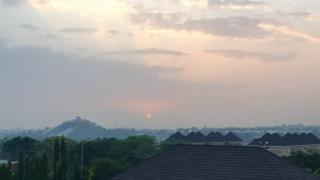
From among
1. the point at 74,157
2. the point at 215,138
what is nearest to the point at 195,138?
the point at 215,138

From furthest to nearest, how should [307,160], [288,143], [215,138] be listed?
[215,138]
[288,143]
[307,160]

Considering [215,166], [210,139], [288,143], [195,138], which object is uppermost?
[195,138]

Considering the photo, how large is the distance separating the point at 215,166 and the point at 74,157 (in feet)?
116

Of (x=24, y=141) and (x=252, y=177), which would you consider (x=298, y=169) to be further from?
(x=24, y=141)

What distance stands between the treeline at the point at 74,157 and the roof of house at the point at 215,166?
52.0ft

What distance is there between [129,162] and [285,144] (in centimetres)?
4078

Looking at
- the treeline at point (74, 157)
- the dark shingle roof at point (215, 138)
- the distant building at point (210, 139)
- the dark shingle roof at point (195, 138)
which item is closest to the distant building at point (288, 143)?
the distant building at point (210, 139)

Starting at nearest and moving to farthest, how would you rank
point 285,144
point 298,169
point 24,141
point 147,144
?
point 298,169, point 147,144, point 24,141, point 285,144

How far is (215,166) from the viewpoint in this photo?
3322 centimetres

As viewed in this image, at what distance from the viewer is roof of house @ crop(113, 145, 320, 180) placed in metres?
31.9

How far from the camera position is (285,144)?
94.8 meters

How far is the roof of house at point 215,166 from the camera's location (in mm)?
31891

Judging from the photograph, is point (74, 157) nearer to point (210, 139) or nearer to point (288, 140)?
point (210, 139)

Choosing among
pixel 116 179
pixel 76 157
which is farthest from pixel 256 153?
pixel 76 157
